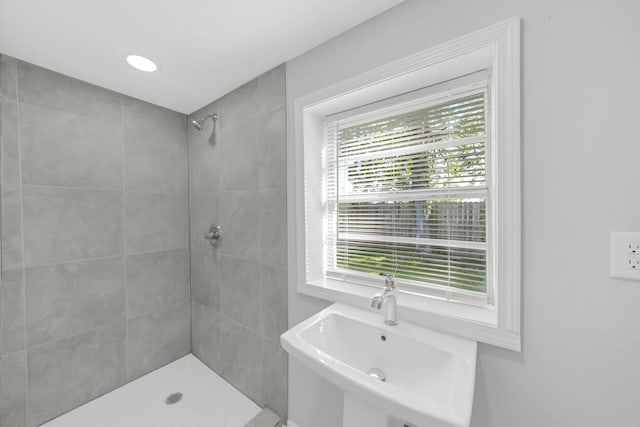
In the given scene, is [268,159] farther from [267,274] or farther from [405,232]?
[405,232]

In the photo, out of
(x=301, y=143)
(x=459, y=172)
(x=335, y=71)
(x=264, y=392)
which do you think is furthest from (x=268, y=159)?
(x=264, y=392)

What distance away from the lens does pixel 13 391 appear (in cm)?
138

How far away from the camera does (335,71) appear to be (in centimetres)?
124

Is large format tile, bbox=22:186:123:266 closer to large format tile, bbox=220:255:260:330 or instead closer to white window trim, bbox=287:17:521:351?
large format tile, bbox=220:255:260:330

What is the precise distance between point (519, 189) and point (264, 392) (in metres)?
1.76

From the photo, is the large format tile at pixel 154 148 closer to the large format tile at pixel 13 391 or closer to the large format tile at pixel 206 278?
the large format tile at pixel 206 278

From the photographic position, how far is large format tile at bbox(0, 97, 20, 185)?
134 centimetres

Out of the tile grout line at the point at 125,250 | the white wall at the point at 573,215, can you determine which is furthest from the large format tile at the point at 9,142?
the white wall at the point at 573,215

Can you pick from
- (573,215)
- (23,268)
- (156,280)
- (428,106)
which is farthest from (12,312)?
(573,215)

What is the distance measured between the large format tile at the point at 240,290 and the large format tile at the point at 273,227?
0.51 feet

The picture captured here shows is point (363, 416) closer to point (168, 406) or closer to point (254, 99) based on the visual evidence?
point (168, 406)

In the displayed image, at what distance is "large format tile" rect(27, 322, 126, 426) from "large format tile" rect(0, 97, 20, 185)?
0.97 m

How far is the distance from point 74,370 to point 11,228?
36.7 inches

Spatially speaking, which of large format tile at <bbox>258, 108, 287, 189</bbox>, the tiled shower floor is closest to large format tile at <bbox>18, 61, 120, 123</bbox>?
large format tile at <bbox>258, 108, 287, 189</bbox>
